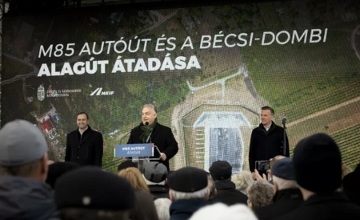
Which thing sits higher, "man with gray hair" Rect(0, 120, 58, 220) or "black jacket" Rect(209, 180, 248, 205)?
"man with gray hair" Rect(0, 120, 58, 220)

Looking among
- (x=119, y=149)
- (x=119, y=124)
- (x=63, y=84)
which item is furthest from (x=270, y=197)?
(x=63, y=84)

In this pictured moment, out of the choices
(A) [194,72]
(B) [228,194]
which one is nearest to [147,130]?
(A) [194,72]

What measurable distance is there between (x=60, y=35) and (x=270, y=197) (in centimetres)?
723

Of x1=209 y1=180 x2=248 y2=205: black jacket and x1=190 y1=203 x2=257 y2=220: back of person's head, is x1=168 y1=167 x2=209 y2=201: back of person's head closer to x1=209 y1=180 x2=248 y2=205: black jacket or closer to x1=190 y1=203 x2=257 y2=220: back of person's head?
x1=209 y1=180 x2=248 y2=205: black jacket

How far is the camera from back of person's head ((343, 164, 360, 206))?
285 cm

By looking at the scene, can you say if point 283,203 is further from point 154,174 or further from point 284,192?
point 154,174

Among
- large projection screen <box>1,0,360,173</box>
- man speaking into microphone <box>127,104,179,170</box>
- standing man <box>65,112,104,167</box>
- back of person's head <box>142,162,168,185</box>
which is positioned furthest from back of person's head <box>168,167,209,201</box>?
large projection screen <box>1,0,360,173</box>

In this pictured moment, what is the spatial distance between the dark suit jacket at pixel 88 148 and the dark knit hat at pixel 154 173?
9.85 feet

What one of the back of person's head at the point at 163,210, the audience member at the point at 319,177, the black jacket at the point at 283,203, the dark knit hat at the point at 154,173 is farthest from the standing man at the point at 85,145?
the audience member at the point at 319,177

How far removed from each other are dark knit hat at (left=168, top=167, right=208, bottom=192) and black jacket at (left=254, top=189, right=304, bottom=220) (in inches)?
13.9

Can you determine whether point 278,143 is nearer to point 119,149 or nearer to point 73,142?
point 119,149

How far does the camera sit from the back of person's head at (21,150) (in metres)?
1.63

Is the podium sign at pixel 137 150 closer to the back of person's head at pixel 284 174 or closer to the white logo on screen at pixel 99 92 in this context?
the white logo on screen at pixel 99 92

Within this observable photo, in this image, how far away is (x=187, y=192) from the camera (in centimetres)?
286
